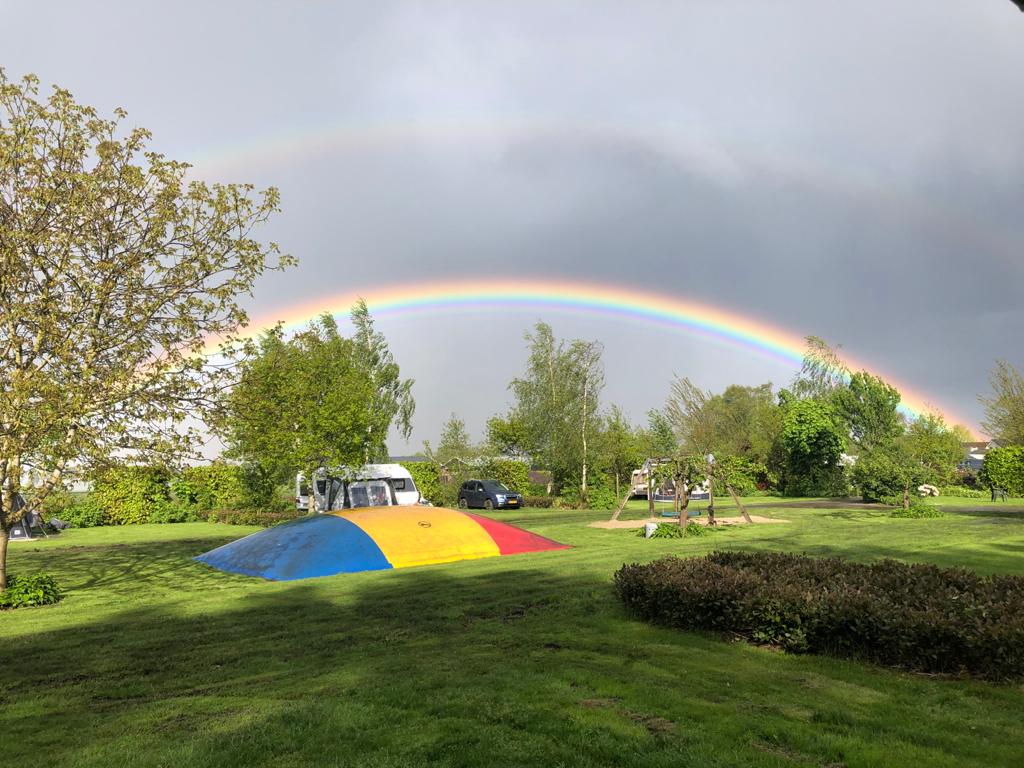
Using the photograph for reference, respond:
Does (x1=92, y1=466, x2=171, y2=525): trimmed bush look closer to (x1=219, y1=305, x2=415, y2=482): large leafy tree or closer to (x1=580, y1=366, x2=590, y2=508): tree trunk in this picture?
(x1=219, y1=305, x2=415, y2=482): large leafy tree

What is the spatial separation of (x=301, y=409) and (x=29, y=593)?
6.31 meters

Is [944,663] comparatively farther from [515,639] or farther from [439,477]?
[439,477]

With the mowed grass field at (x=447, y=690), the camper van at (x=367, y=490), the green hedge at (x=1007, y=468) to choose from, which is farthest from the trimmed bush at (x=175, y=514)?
the green hedge at (x=1007, y=468)

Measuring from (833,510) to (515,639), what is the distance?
28566mm

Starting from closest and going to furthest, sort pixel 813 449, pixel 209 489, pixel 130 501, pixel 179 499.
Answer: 1. pixel 130 501
2. pixel 179 499
3. pixel 209 489
4. pixel 813 449

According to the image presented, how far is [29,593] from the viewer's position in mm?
13227

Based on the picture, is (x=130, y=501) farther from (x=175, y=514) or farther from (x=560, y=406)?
(x=560, y=406)

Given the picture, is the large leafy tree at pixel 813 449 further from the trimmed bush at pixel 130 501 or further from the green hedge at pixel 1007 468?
the trimmed bush at pixel 130 501

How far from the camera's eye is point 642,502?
44312 millimetres

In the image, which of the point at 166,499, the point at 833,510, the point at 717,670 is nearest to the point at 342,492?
the point at 166,499

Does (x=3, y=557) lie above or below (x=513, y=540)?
above

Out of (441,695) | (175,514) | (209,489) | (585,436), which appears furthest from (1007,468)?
(175,514)

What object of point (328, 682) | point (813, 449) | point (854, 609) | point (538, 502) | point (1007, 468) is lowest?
point (538, 502)

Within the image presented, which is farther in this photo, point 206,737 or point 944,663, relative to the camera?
point 944,663
